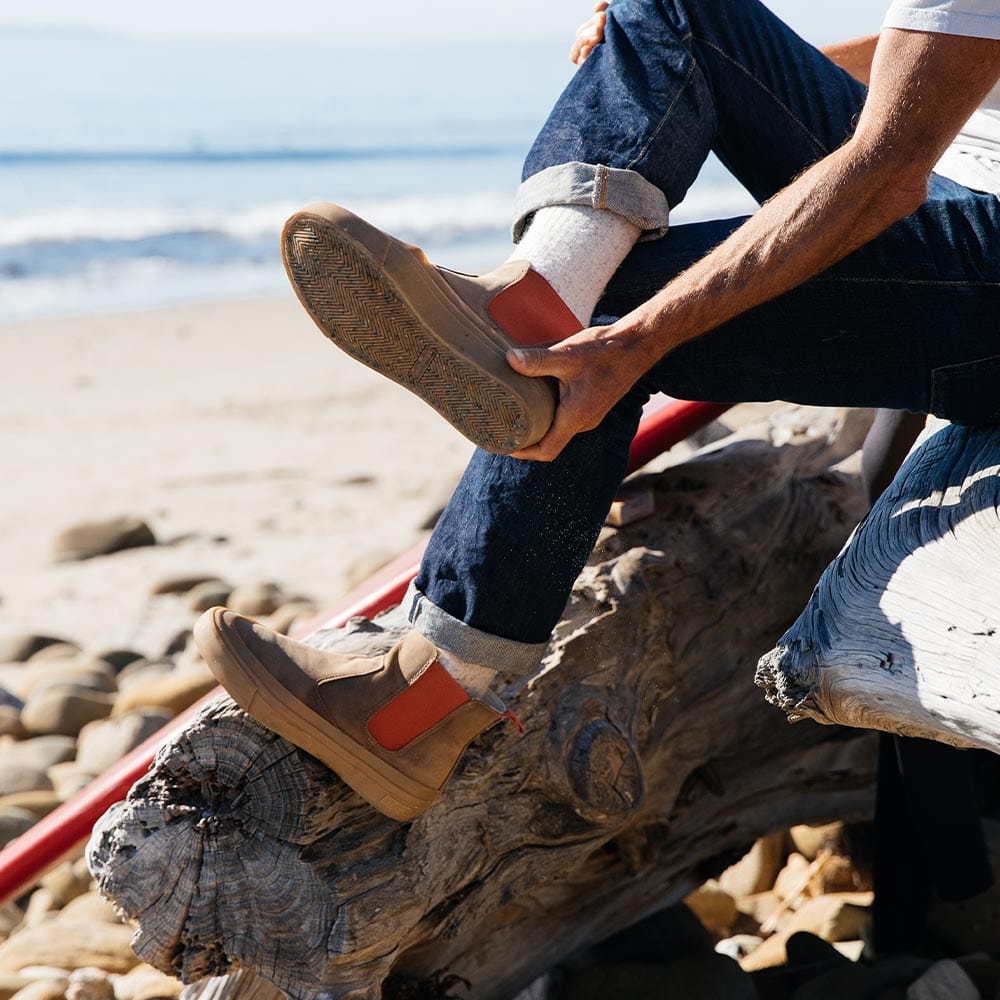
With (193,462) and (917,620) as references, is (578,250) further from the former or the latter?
(193,462)

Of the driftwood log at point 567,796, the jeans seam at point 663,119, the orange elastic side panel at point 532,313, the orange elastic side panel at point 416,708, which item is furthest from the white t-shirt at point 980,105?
the orange elastic side panel at point 416,708

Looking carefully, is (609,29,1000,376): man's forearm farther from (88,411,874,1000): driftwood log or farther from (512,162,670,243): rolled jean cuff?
(88,411,874,1000): driftwood log

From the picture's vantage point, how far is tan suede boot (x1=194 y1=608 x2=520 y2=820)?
181 centimetres

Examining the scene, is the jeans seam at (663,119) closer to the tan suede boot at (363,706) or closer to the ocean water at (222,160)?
the tan suede boot at (363,706)

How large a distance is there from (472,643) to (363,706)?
7.2 inches

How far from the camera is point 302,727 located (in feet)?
5.93

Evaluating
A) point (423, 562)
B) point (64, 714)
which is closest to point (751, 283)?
point (423, 562)

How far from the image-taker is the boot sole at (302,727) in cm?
180

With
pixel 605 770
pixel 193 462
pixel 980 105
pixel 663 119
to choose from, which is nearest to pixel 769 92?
pixel 663 119

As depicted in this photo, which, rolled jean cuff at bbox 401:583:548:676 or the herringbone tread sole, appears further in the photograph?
rolled jean cuff at bbox 401:583:548:676

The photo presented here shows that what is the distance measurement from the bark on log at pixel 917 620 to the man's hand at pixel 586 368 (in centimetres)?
40

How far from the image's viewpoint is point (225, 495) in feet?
19.1

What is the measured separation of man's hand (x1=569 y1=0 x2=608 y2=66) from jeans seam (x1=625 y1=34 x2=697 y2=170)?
0.22 m

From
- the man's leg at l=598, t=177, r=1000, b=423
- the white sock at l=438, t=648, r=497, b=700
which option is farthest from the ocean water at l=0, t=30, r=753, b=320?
the man's leg at l=598, t=177, r=1000, b=423
